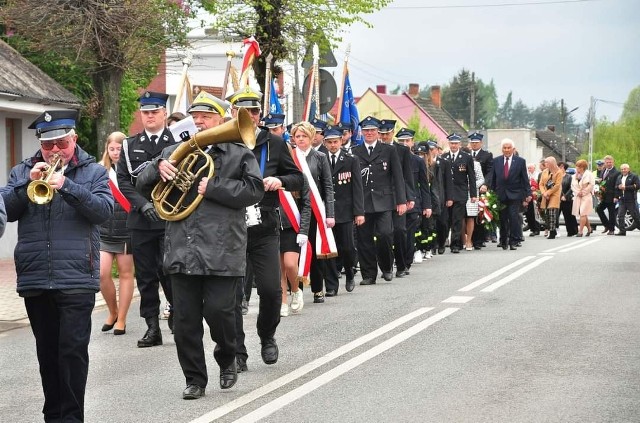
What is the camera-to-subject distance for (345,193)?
49.1 feet

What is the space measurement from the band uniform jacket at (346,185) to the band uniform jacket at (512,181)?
932 centimetres

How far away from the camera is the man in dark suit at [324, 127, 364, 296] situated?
14.9m

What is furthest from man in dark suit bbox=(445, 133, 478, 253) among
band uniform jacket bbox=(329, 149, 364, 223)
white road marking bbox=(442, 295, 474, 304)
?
white road marking bbox=(442, 295, 474, 304)

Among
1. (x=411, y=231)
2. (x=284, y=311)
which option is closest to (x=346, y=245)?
(x=284, y=311)

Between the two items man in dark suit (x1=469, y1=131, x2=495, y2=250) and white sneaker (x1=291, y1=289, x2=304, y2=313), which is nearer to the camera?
white sneaker (x1=291, y1=289, x2=304, y2=313)

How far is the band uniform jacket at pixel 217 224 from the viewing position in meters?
8.04

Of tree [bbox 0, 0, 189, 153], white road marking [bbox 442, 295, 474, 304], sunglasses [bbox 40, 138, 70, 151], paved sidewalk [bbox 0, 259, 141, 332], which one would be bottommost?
paved sidewalk [bbox 0, 259, 141, 332]

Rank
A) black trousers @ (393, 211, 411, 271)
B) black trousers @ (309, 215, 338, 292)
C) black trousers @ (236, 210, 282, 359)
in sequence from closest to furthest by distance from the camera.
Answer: black trousers @ (236, 210, 282, 359), black trousers @ (309, 215, 338, 292), black trousers @ (393, 211, 411, 271)

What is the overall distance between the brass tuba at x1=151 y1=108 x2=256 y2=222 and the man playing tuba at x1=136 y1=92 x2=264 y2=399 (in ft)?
0.07

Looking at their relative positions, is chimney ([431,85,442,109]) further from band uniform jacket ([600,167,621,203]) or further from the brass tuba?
the brass tuba

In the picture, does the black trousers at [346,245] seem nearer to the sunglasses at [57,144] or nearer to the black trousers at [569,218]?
the sunglasses at [57,144]

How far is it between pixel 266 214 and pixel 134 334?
9.30ft

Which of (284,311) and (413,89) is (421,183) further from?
(413,89)

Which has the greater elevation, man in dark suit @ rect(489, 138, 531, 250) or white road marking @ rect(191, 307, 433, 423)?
man in dark suit @ rect(489, 138, 531, 250)
